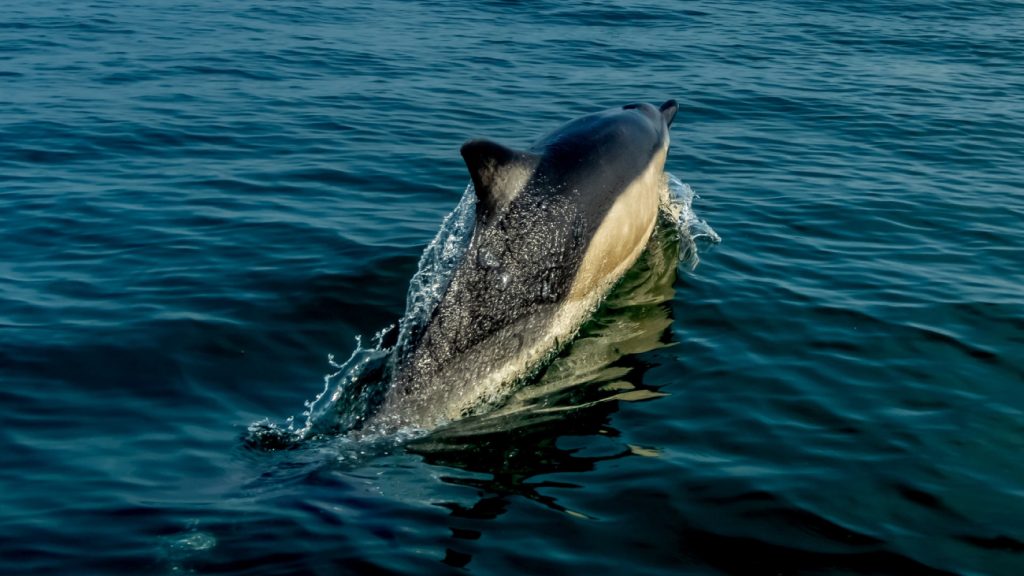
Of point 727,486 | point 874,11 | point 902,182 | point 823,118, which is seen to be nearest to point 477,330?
point 727,486

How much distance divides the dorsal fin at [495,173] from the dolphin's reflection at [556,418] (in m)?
1.48

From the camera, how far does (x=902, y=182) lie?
16109 mm

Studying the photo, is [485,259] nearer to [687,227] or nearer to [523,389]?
[523,389]

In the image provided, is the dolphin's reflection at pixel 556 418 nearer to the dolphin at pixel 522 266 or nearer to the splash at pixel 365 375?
the dolphin at pixel 522 266

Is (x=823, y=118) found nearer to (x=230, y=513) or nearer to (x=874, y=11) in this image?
(x=874, y=11)

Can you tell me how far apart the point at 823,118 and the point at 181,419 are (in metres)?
14.5

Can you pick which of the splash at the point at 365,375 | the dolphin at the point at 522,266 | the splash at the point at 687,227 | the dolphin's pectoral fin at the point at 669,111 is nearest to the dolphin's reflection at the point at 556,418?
the dolphin at the point at 522,266

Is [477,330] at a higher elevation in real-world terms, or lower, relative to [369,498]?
higher

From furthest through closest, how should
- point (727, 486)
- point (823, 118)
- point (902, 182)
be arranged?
point (823, 118)
point (902, 182)
point (727, 486)

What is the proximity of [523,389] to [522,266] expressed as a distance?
979 millimetres

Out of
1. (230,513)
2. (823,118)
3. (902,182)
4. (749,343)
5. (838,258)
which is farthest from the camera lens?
(823,118)

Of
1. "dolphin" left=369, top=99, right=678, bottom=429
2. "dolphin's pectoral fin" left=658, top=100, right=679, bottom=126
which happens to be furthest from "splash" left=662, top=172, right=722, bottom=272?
"dolphin" left=369, top=99, right=678, bottom=429

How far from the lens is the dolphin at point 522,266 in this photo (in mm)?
8625

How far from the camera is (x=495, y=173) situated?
8.95 metres
